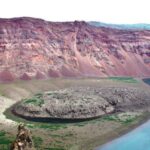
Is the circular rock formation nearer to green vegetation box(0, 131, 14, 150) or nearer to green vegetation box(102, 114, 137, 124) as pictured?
green vegetation box(102, 114, 137, 124)

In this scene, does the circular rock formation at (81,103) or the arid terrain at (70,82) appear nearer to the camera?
the arid terrain at (70,82)

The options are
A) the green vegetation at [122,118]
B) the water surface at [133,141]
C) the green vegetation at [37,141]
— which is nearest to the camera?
the green vegetation at [37,141]

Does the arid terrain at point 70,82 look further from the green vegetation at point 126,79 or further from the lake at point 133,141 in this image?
the lake at point 133,141

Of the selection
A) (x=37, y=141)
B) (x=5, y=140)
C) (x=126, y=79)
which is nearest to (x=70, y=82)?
(x=126, y=79)

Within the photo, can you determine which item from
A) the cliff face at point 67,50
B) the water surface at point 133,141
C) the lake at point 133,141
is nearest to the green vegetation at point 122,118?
the lake at point 133,141

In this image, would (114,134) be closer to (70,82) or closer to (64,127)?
(64,127)

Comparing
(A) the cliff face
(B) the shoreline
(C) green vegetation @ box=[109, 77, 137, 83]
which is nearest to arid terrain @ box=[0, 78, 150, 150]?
(B) the shoreline

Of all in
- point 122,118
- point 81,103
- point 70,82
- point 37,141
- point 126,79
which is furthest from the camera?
point 126,79

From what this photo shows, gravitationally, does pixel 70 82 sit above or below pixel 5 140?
below
